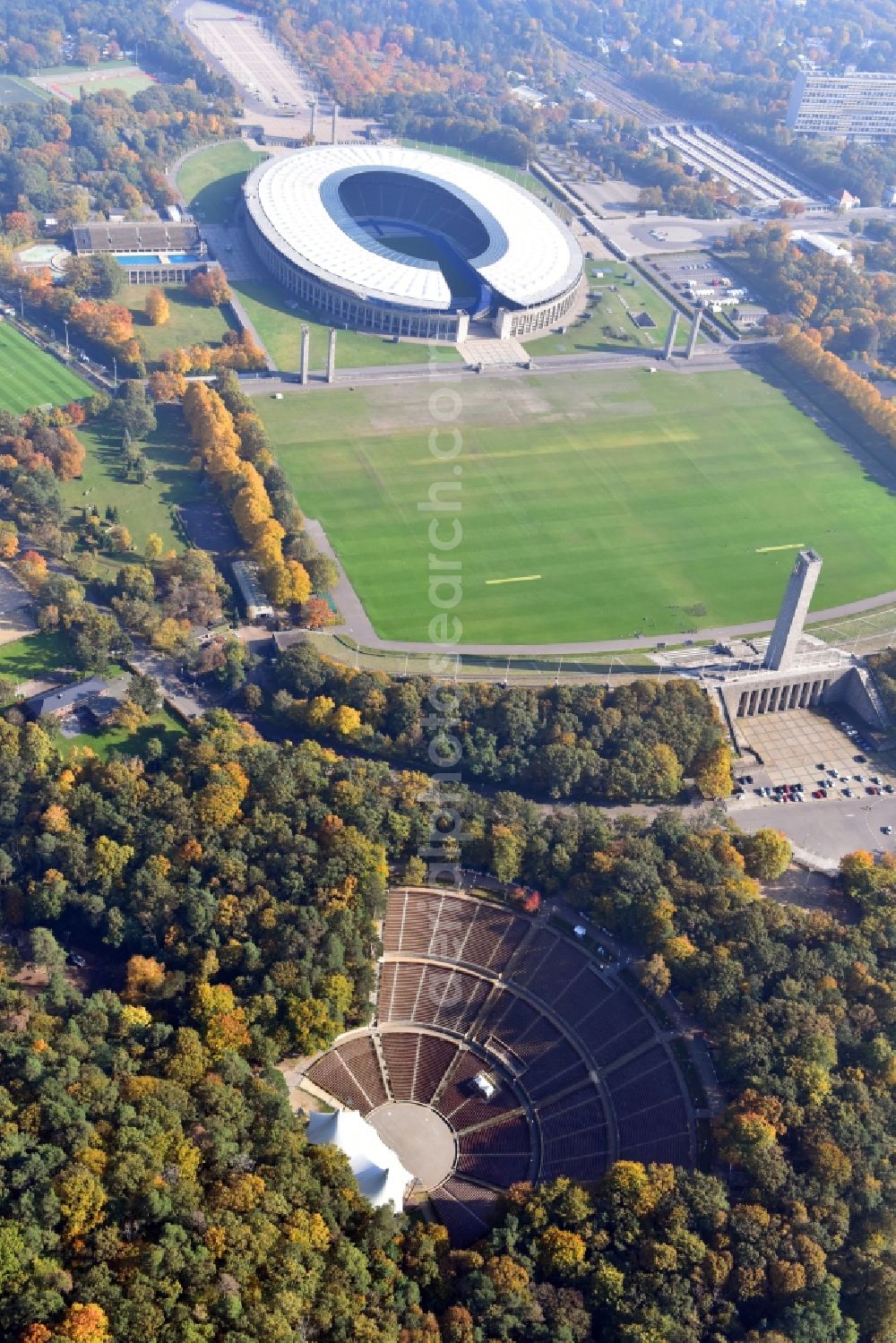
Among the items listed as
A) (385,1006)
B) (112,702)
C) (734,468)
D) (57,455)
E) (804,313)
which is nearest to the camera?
(385,1006)

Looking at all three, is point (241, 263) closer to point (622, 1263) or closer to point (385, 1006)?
point (385, 1006)

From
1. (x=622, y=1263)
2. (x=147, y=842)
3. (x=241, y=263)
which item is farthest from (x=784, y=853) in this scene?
(x=241, y=263)

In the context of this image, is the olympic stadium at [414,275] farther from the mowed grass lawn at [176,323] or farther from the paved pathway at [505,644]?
the paved pathway at [505,644]

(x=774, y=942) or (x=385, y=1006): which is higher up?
(x=774, y=942)

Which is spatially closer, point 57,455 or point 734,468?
point 57,455

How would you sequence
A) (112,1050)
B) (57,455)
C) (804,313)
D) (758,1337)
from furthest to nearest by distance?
(804,313) < (57,455) < (112,1050) < (758,1337)

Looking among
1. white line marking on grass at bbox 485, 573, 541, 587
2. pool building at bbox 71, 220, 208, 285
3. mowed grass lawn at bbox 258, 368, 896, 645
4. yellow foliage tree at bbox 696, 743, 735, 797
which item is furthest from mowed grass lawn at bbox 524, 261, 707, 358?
yellow foliage tree at bbox 696, 743, 735, 797

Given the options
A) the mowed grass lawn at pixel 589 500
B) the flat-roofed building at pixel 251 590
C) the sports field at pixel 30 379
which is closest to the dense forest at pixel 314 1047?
the flat-roofed building at pixel 251 590

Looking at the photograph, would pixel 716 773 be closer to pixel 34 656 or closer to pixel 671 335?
pixel 34 656
